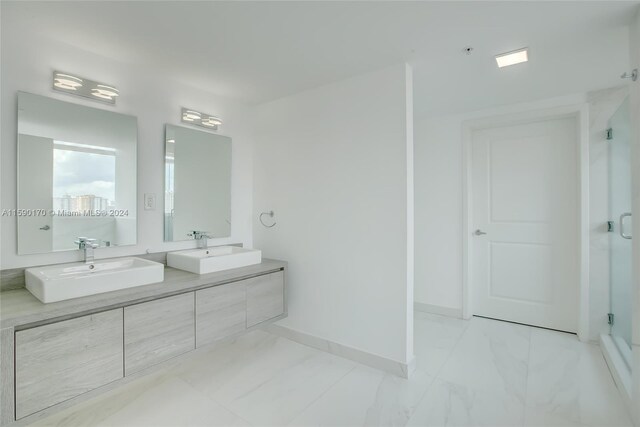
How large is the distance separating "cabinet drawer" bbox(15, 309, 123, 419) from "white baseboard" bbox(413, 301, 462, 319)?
3.03 metres

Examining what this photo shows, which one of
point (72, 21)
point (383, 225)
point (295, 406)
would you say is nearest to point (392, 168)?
point (383, 225)

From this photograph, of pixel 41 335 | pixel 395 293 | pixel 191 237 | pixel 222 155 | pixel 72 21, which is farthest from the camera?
pixel 222 155

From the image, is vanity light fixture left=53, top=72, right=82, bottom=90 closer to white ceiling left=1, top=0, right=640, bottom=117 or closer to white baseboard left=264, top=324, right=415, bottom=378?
white ceiling left=1, top=0, right=640, bottom=117

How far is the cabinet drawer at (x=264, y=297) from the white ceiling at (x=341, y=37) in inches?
66.0

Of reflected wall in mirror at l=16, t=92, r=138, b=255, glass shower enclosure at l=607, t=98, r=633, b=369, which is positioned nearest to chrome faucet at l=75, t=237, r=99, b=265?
reflected wall in mirror at l=16, t=92, r=138, b=255

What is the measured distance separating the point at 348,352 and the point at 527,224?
89.1 inches

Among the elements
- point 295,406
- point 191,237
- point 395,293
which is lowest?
point 295,406

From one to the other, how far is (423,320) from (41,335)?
3125mm

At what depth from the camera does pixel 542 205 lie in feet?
9.85

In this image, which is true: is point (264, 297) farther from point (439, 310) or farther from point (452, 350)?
point (439, 310)

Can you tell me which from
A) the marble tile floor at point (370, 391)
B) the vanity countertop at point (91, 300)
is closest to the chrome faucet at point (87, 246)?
the vanity countertop at point (91, 300)

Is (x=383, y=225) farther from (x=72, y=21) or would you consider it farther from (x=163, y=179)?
(x=72, y=21)

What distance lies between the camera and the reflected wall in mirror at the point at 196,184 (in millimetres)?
2486

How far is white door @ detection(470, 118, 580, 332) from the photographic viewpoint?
9.46 ft
